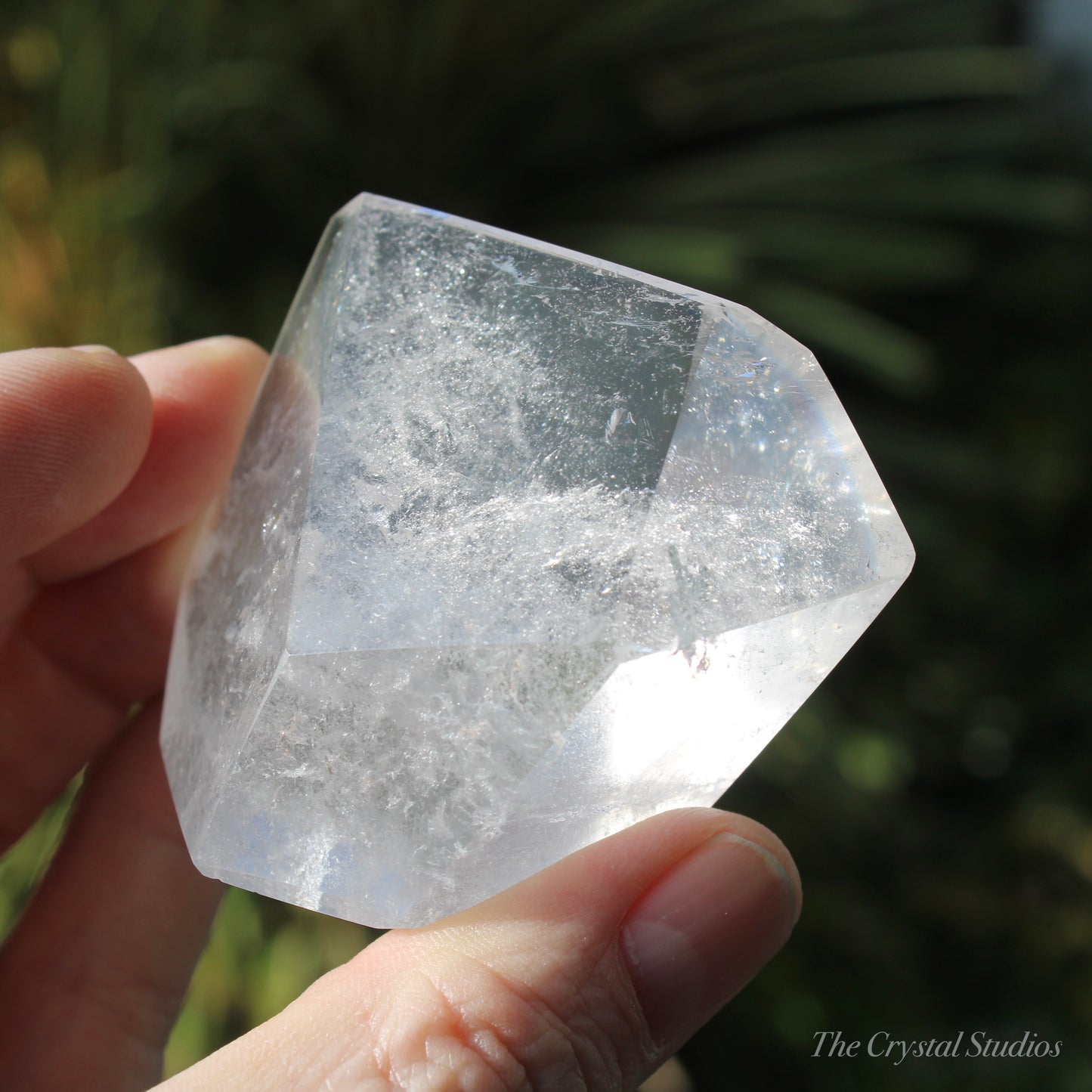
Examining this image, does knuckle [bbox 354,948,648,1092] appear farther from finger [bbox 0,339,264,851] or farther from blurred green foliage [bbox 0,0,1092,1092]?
blurred green foliage [bbox 0,0,1092,1092]

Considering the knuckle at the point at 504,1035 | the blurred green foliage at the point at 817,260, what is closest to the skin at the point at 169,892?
the knuckle at the point at 504,1035

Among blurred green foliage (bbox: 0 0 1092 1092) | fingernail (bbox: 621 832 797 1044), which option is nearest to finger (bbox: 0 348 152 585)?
fingernail (bbox: 621 832 797 1044)

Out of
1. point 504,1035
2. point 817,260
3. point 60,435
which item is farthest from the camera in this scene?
point 817,260

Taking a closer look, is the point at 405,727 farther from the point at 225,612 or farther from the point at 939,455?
the point at 939,455

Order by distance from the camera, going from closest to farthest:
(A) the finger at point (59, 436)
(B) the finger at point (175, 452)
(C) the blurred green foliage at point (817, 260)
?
(A) the finger at point (59, 436) < (B) the finger at point (175, 452) < (C) the blurred green foliage at point (817, 260)

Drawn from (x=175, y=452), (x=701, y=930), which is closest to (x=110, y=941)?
(x=175, y=452)

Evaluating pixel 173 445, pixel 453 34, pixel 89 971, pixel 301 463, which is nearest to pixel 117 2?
pixel 453 34

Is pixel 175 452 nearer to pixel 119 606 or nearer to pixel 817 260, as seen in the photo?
pixel 119 606

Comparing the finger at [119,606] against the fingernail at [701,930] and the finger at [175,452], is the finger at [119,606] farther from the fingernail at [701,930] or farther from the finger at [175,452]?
the fingernail at [701,930]
